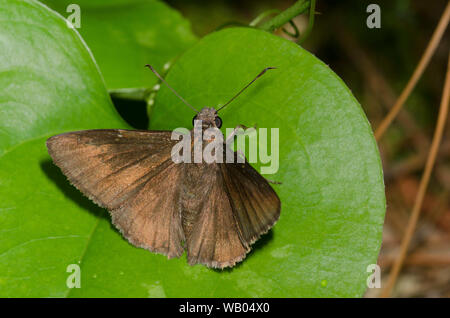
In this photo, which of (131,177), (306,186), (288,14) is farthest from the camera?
(288,14)

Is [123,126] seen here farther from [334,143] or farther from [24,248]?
[334,143]

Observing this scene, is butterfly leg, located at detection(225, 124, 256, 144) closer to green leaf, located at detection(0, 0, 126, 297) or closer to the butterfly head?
the butterfly head

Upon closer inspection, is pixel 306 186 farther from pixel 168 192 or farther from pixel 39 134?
pixel 39 134

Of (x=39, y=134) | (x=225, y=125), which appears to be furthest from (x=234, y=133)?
(x=39, y=134)

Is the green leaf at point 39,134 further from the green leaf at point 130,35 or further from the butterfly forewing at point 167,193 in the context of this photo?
the green leaf at point 130,35

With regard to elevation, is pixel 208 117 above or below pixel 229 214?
above
